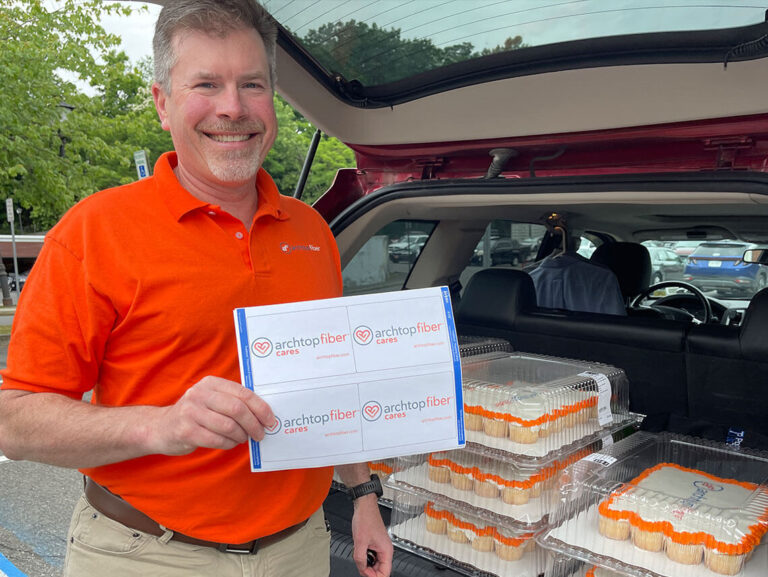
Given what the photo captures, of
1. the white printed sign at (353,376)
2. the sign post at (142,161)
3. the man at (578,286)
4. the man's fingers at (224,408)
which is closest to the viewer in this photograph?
the man's fingers at (224,408)

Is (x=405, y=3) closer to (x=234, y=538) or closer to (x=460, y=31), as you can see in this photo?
(x=460, y=31)

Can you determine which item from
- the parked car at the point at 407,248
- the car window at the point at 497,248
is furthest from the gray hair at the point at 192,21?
the car window at the point at 497,248

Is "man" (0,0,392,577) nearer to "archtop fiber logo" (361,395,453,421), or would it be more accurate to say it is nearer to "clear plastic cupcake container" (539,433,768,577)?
"archtop fiber logo" (361,395,453,421)

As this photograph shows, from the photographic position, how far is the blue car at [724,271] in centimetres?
373

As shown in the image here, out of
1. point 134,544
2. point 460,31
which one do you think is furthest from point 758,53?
point 134,544

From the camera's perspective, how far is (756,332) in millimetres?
2189

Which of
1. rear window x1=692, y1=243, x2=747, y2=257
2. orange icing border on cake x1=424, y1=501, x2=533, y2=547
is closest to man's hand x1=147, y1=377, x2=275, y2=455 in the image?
orange icing border on cake x1=424, y1=501, x2=533, y2=547

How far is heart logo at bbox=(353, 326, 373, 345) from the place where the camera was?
1.20 meters

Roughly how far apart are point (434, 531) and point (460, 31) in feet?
5.38

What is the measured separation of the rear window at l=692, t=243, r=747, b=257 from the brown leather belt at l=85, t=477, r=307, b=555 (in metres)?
3.47

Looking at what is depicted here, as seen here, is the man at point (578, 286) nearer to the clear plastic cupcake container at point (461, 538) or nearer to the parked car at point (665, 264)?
the parked car at point (665, 264)

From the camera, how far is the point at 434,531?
223cm

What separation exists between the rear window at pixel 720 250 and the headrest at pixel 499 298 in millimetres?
1623

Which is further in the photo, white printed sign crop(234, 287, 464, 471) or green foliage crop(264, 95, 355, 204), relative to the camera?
green foliage crop(264, 95, 355, 204)
